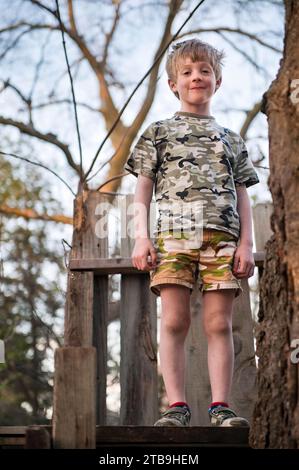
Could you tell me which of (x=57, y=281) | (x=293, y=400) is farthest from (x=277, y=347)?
(x=57, y=281)

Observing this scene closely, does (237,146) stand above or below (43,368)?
above

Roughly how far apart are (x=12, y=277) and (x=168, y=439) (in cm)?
737

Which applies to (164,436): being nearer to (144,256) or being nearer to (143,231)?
(144,256)

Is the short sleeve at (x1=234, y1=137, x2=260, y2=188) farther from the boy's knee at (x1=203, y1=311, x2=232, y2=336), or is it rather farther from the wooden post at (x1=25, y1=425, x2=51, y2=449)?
the wooden post at (x1=25, y1=425, x2=51, y2=449)

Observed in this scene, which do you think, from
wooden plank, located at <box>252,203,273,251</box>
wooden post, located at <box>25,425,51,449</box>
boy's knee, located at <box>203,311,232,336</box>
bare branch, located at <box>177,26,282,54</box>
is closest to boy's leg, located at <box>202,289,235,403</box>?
boy's knee, located at <box>203,311,232,336</box>

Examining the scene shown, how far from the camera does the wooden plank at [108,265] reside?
3.23 m

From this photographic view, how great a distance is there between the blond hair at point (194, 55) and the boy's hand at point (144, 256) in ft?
2.61

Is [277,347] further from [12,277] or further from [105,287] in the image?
[12,277]

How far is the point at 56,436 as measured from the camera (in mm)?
1682

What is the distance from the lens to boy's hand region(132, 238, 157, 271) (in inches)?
106

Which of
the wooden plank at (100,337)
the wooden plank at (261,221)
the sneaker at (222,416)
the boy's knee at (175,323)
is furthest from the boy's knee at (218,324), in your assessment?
the wooden plank at (261,221)

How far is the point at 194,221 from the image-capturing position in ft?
8.83

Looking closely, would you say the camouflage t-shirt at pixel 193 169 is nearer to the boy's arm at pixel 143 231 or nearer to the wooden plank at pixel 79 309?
the boy's arm at pixel 143 231
